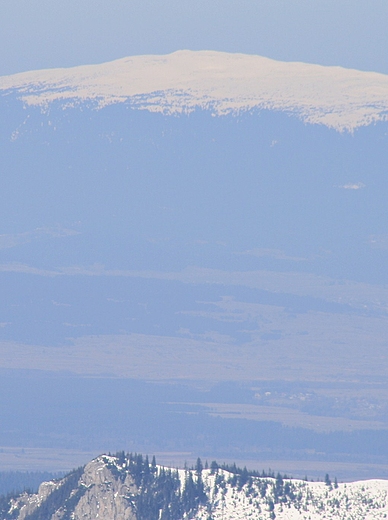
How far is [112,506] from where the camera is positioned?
7400 centimetres

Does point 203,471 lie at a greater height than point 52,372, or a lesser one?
lesser

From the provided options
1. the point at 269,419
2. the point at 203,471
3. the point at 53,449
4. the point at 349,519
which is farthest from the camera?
the point at 269,419

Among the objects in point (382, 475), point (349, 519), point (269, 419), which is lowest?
point (349, 519)

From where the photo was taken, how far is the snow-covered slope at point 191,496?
238ft

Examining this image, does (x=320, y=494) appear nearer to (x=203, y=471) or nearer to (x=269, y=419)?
(x=203, y=471)

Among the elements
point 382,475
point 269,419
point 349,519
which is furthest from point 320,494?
point 269,419

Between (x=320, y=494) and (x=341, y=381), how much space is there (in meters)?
122

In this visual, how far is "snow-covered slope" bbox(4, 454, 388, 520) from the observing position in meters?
72.5

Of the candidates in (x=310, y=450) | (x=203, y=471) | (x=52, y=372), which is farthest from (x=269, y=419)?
(x=203, y=471)

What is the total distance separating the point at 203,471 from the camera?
250 feet

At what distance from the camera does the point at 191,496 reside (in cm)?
7331

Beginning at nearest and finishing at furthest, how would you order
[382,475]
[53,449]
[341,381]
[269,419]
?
[382,475]
[53,449]
[269,419]
[341,381]

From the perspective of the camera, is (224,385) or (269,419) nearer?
(269,419)

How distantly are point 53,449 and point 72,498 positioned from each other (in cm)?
9372
